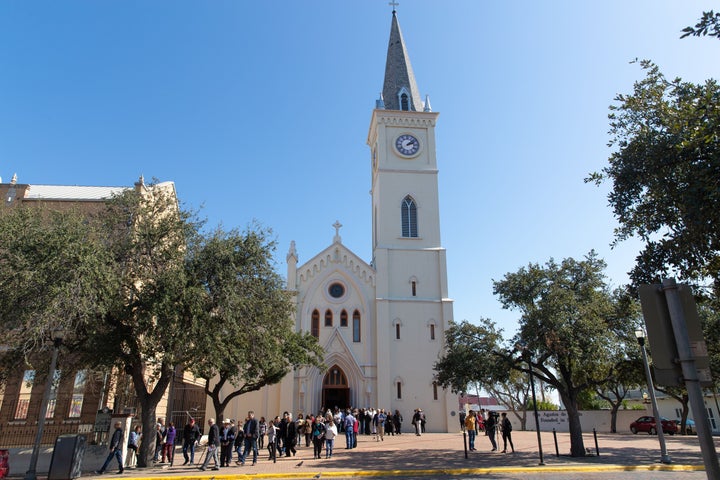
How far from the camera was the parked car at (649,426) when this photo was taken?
35625mm

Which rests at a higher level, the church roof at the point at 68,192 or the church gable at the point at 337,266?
the church roof at the point at 68,192

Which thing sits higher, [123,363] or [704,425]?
[123,363]

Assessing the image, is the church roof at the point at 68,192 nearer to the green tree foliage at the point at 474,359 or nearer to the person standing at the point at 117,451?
the person standing at the point at 117,451

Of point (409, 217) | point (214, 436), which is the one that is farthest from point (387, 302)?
point (214, 436)

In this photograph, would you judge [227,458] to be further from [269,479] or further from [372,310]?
[372,310]

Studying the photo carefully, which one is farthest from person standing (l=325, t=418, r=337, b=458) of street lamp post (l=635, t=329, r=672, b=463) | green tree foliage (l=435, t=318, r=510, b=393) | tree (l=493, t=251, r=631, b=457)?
street lamp post (l=635, t=329, r=672, b=463)

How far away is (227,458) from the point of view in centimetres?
1753

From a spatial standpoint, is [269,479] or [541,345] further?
[541,345]

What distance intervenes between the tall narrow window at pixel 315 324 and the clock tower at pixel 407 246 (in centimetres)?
454

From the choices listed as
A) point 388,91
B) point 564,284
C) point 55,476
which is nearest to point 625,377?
point 564,284

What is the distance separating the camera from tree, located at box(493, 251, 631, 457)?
17.9m

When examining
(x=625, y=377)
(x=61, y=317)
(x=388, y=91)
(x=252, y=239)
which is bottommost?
(x=625, y=377)

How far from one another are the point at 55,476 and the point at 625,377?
21826 mm

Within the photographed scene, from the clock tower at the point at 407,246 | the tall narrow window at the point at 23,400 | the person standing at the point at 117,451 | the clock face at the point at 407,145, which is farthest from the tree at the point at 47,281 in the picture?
the clock face at the point at 407,145
